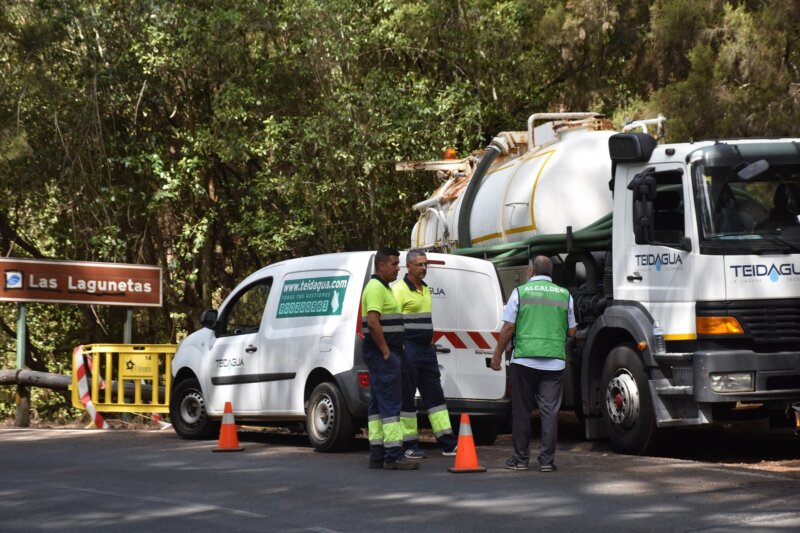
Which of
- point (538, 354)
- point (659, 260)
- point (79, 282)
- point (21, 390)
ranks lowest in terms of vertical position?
point (538, 354)

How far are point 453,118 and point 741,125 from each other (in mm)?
5282

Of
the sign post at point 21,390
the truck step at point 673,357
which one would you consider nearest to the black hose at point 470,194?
the truck step at point 673,357

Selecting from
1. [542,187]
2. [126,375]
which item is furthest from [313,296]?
[126,375]

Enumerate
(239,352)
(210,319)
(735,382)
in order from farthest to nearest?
(210,319) < (239,352) < (735,382)

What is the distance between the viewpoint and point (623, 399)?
12375 mm

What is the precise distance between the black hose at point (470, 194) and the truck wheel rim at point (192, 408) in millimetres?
3853

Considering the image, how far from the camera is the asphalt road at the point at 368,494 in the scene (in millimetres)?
8172

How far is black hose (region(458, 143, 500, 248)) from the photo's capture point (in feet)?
53.5

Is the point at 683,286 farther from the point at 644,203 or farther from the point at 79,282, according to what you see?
the point at 79,282

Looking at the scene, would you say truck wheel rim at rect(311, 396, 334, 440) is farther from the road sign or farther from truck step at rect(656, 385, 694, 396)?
the road sign

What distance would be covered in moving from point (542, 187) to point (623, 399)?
2.78 metres

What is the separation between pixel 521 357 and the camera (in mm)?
10758

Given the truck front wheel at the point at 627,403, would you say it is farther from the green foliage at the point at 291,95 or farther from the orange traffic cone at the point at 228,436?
the green foliage at the point at 291,95

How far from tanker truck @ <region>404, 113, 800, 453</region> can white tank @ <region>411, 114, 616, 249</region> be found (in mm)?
73
